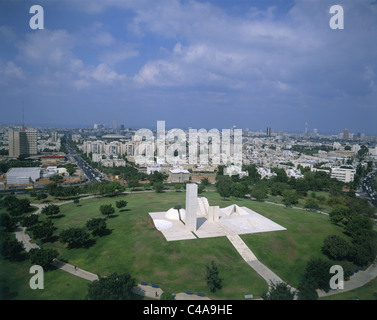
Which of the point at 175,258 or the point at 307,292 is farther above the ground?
the point at 307,292

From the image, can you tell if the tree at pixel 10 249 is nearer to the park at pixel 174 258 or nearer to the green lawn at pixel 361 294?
the park at pixel 174 258

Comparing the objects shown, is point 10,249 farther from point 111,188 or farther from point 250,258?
point 111,188

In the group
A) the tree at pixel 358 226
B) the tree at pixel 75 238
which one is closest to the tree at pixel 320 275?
the tree at pixel 358 226

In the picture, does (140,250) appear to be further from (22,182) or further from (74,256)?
(22,182)

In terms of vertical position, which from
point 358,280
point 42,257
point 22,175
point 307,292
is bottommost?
point 358,280

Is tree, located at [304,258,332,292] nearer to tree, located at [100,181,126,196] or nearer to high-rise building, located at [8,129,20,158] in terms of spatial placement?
tree, located at [100,181,126,196]

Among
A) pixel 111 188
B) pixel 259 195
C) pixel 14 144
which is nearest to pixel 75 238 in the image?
pixel 111 188
